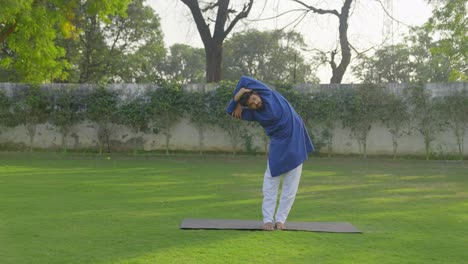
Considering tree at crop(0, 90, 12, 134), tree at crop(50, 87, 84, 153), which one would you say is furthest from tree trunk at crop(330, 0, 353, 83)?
tree at crop(0, 90, 12, 134)

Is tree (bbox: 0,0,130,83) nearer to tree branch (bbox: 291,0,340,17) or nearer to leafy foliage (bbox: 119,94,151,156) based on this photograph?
leafy foliage (bbox: 119,94,151,156)

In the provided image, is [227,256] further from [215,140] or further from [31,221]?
[215,140]

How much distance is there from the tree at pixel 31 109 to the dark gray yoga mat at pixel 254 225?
13.4 m

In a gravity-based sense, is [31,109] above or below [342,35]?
below

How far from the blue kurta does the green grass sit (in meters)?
0.77

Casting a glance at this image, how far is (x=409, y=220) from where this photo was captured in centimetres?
649

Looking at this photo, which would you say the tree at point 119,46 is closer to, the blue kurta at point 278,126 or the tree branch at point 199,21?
the tree branch at point 199,21

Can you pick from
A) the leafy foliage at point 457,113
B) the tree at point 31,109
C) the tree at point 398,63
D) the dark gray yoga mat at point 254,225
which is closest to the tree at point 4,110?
the tree at point 31,109

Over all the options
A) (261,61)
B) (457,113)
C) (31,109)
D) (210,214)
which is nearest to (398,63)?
(261,61)

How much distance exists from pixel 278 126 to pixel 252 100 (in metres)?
0.40

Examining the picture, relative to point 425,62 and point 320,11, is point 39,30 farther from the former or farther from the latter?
point 425,62

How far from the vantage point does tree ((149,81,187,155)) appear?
18.0 meters

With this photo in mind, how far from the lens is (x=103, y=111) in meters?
18.0

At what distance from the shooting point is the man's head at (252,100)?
231 inches
